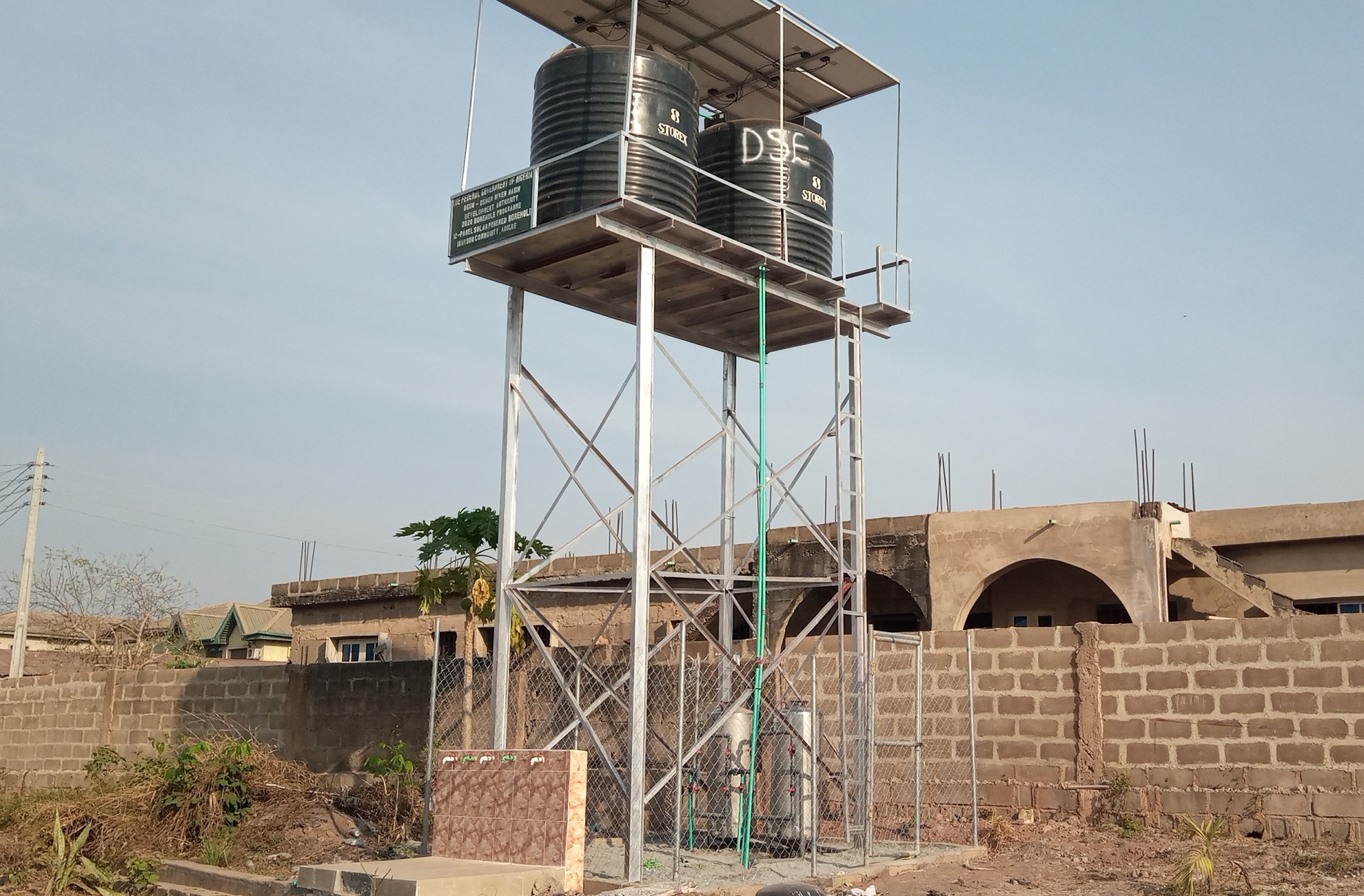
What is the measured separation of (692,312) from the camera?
14258 mm

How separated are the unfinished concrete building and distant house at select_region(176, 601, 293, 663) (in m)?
18.9

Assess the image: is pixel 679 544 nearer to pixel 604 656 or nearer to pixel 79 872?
pixel 604 656

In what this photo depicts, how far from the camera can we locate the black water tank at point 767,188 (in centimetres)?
1360

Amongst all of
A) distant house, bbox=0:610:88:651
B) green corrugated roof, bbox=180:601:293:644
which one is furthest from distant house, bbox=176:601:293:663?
distant house, bbox=0:610:88:651

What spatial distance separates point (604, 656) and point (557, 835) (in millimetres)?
4982

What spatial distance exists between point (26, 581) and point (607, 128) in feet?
84.5

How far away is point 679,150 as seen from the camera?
12.6m

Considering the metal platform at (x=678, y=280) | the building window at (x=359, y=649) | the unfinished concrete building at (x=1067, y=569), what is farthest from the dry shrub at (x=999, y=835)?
the building window at (x=359, y=649)

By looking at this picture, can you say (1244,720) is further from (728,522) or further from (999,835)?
(728,522)

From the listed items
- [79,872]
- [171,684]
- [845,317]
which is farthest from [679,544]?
[171,684]

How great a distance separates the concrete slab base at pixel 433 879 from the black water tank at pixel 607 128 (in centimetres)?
601

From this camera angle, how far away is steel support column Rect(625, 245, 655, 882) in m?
11.0

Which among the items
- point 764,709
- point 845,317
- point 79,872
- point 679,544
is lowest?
point 79,872

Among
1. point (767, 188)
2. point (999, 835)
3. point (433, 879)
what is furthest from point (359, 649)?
point (433, 879)
